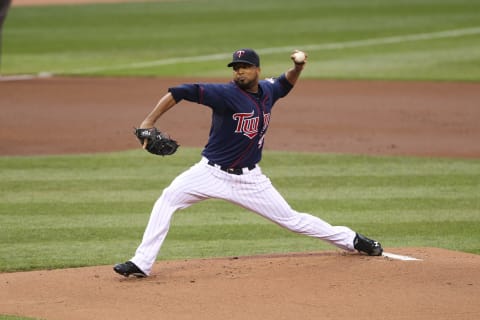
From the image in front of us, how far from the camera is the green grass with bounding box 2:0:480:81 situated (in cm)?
→ 2092

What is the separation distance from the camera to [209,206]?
10531 mm

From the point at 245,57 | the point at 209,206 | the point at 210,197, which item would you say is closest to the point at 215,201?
the point at 209,206

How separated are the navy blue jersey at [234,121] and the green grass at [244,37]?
40.2 feet

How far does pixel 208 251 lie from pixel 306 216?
1.33m

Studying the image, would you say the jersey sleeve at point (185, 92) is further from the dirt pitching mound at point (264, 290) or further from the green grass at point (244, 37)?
the green grass at point (244, 37)

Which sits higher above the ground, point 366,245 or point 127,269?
point 366,245

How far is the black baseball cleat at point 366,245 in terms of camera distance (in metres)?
7.85

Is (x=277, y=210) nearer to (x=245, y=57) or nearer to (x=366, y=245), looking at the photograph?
(x=366, y=245)

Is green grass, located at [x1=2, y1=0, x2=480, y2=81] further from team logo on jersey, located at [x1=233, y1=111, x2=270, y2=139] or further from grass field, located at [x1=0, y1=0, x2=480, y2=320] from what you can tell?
team logo on jersey, located at [x1=233, y1=111, x2=270, y2=139]

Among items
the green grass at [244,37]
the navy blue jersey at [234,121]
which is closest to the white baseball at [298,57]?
the navy blue jersey at [234,121]

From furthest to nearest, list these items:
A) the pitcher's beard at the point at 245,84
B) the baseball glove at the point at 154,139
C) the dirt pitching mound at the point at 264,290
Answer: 1. the pitcher's beard at the point at 245,84
2. the baseball glove at the point at 154,139
3. the dirt pitching mound at the point at 264,290

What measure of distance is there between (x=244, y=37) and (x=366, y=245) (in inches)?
705

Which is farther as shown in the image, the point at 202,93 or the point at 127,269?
the point at 127,269

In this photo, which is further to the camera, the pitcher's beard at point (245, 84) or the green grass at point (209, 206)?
the green grass at point (209, 206)
